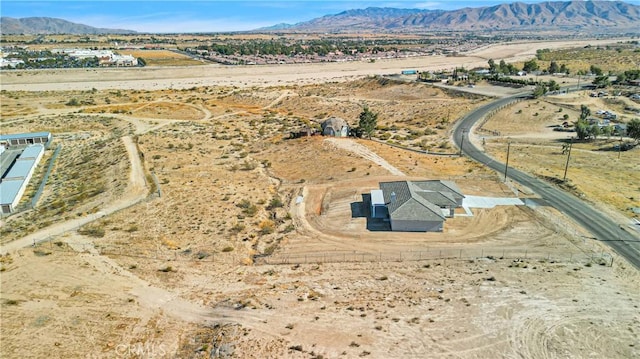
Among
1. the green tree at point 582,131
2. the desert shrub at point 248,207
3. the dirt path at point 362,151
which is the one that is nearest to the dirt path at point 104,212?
the desert shrub at point 248,207

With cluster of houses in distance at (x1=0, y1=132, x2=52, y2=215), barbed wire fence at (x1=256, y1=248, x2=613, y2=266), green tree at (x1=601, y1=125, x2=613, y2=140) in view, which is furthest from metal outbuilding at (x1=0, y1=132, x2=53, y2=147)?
green tree at (x1=601, y1=125, x2=613, y2=140)

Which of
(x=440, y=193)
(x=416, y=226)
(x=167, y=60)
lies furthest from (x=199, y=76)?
(x=416, y=226)

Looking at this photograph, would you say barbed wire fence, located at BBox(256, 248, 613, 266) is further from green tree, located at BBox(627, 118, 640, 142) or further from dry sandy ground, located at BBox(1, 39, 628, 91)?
dry sandy ground, located at BBox(1, 39, 628, 91)

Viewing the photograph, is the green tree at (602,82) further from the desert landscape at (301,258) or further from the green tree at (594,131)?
the green tree at (594,131)

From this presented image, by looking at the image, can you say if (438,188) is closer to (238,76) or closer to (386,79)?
(386,79)

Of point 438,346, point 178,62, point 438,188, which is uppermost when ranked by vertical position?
point 178,62

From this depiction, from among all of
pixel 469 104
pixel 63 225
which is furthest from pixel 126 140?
pixel 469 104
